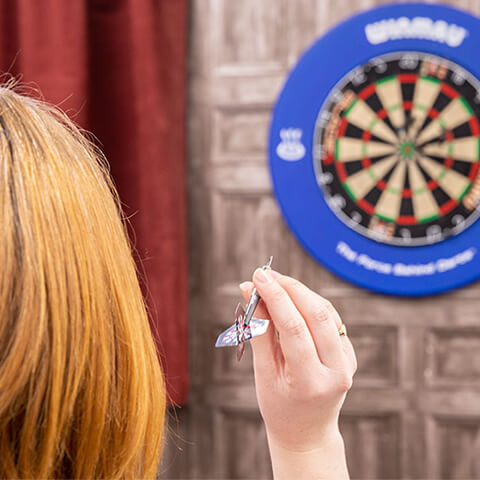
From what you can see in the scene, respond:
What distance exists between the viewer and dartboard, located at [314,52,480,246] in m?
2.37

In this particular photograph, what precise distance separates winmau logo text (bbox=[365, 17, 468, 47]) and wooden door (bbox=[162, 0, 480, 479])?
12cm

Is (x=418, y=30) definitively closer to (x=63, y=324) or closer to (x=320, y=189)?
(x=320, y=189)

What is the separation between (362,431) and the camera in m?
2.47

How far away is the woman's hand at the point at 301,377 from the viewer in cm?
76

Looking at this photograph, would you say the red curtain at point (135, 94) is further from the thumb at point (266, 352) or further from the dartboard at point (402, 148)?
the thumb at point (266, 352)

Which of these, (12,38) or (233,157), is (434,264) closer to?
(233,157)

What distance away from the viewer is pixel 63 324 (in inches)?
21.0

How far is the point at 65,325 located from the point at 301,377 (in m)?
0.34

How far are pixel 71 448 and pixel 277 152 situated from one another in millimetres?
1981

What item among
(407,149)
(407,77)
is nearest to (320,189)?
(407,149)

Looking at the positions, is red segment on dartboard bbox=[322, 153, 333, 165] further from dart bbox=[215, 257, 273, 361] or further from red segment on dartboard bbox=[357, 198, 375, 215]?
dart bbox=[215, 257, 273, 361]

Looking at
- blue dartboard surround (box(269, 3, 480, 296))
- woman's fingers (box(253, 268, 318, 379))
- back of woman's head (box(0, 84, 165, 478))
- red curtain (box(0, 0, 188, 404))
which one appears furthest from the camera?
blue dartboard surround (box(269, 3, 480, 296))

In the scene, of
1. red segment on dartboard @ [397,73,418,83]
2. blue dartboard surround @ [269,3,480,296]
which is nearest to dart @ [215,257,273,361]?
blue dartboard surround @ [269,3,480,296]

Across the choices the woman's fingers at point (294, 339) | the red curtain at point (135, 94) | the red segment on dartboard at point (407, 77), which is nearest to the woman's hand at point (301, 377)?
the woman's fingers at point (294, 339)
